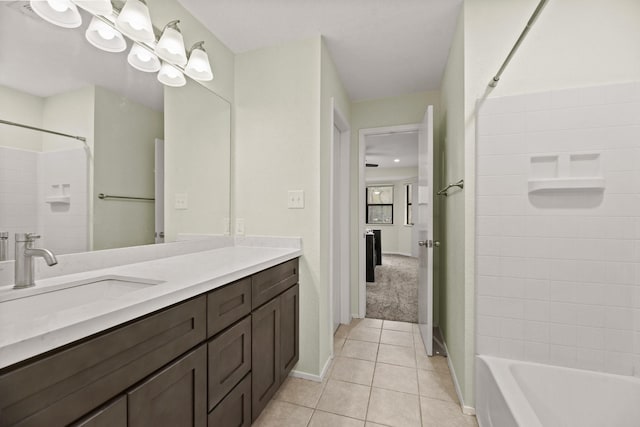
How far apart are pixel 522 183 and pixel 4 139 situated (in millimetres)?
2251

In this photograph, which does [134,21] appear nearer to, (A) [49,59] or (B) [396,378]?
(A) [49,59]

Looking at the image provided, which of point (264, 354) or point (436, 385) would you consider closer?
point (264, 354)

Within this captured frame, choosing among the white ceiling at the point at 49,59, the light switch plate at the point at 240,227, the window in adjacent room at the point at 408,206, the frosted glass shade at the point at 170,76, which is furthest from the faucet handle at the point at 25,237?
the window in adjacent room at the point at 408,206

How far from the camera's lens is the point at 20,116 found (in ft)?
3.16

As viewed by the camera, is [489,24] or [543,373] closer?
[543,373]

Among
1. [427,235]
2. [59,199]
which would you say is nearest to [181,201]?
[59,199]

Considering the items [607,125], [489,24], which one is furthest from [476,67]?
[607,125]

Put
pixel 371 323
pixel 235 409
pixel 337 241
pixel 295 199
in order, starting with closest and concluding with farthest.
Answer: pixel 235 409 < pixel 295 199 < pixel 337 241 < pixel 371 323

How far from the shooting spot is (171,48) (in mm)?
1463

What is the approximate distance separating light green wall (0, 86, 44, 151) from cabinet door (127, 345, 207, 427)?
0.96 meters

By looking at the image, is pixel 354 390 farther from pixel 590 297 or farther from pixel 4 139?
pixel 4 139

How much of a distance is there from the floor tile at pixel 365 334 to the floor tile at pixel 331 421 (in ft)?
3.18

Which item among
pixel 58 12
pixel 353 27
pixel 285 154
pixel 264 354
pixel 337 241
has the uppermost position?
pixel 353 27

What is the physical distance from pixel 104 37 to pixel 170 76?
349 millimetres
